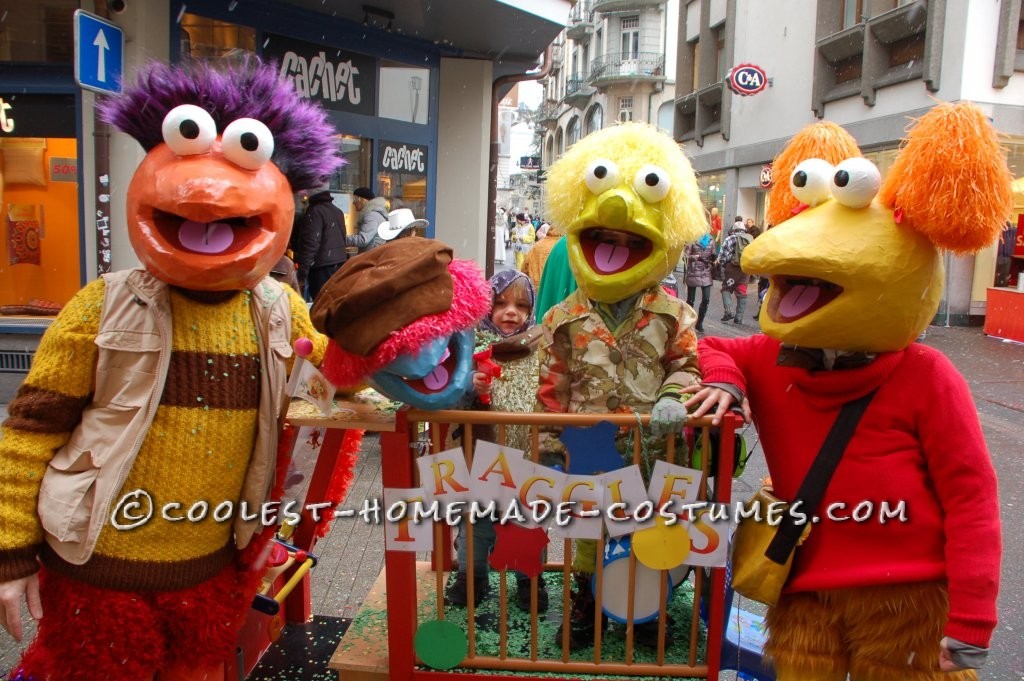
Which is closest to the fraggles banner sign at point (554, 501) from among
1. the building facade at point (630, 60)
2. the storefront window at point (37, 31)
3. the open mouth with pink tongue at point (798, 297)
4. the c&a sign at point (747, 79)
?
the open mouth with pink tongue at point (798, 297)

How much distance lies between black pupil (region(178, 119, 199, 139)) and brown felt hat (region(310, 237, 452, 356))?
51 centimetres

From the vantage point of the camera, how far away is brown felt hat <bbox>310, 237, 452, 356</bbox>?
2049 millimetres

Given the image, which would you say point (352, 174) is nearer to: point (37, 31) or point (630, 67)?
point (37, 31)

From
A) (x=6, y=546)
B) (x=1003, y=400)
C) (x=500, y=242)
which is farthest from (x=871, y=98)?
(x=6, y=546)

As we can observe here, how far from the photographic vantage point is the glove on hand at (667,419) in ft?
6.78

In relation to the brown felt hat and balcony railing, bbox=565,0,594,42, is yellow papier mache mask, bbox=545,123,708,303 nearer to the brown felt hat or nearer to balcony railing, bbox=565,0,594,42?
the brown felt hat

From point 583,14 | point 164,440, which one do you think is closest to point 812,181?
point 164,440

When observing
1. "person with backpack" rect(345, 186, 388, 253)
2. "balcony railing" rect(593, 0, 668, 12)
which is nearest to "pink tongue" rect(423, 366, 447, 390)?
"person with backpack" rect(345, 186, 388, 253)

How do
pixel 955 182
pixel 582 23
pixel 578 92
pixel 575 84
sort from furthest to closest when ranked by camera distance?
pixel 575 84 → pixel 578 92 → pixel 582 23 → pixel 955 182

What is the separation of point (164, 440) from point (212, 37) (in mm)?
6133

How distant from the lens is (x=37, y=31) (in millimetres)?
6367

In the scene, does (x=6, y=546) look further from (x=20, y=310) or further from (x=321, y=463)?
(x=20, y=310)

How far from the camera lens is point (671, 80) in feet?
133

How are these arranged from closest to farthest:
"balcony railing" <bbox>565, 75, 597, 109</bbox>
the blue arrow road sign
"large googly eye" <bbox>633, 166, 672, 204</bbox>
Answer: "large googly eye" <bbox>633, 166, 672, 204</bbox> → the blue arrow road sign → "balcony railing" <bbox>565, 75, 597, 109</bbox>
